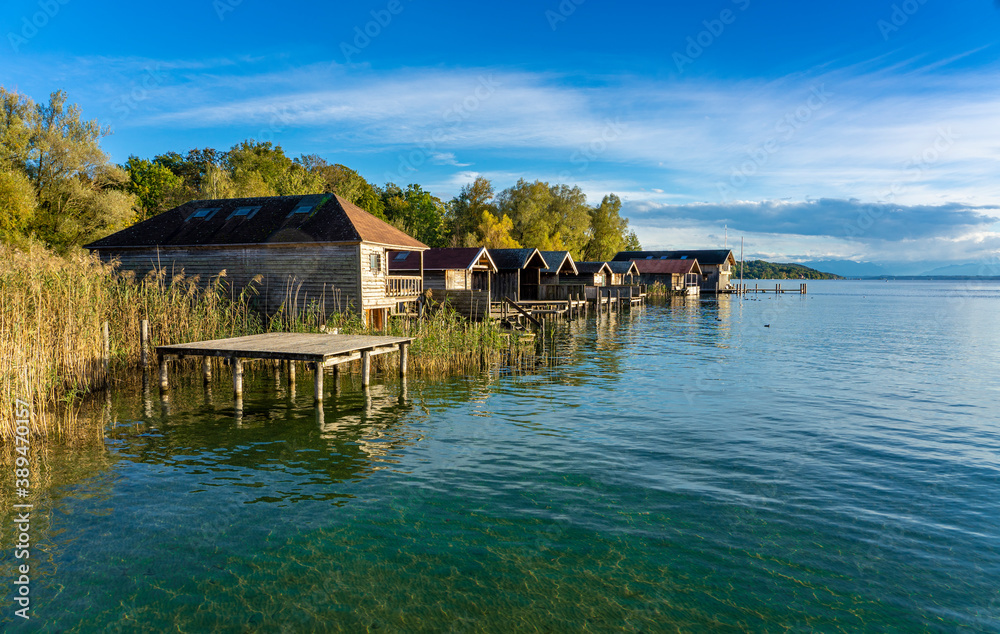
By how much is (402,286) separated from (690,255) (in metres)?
72.6

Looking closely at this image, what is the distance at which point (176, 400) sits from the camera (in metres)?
17.1

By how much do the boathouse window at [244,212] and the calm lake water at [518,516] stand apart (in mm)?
15127

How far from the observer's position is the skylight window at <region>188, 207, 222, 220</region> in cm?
3186

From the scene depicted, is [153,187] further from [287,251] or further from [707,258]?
[707,258]

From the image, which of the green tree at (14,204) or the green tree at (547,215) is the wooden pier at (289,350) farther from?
the green tree at (547,215)

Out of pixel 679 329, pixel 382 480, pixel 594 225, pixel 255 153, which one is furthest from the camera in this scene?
pixel 594 225

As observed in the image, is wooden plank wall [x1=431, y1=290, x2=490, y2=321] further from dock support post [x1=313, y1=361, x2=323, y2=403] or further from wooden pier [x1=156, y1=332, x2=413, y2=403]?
dock support post [x1=313, y1=361, x2=323, y2=403]

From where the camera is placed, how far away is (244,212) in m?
31.5

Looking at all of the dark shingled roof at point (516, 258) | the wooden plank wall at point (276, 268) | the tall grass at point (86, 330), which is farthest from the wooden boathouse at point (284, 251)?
the dark shingled roof at point (516, 258)

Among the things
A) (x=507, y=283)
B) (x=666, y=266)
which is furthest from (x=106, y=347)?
(x=666, y=266)

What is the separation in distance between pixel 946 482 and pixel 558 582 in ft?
27.8

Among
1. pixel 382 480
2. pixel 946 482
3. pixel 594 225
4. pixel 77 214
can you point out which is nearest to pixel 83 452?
pixel 382 480

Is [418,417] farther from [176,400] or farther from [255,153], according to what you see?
[255,153]

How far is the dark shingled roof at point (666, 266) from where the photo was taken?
285 ft
